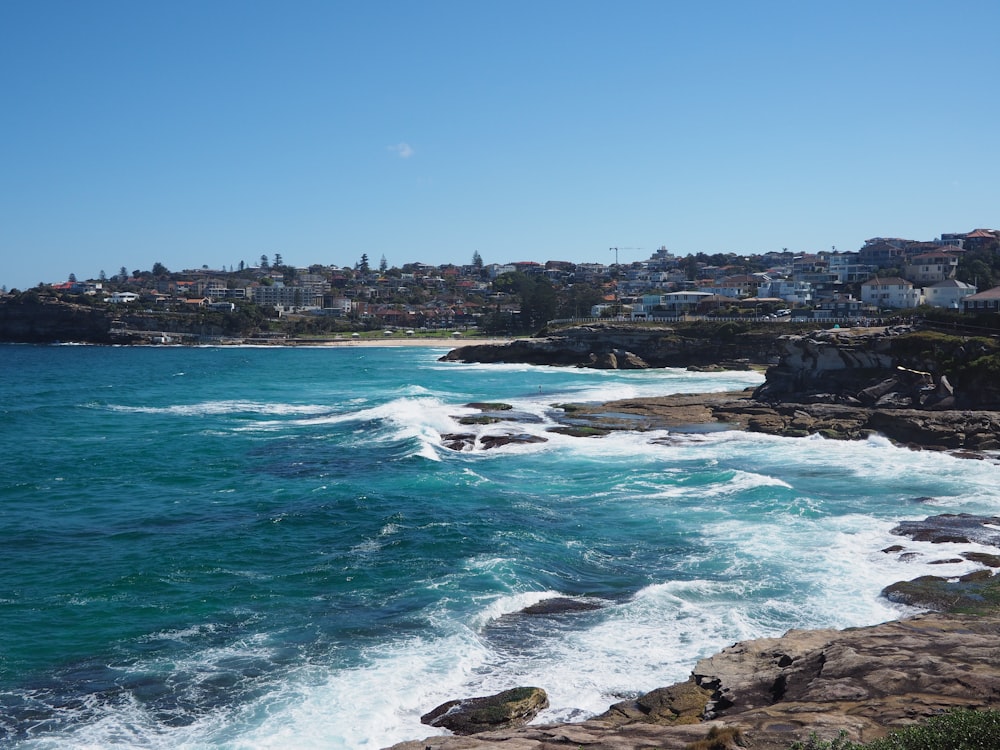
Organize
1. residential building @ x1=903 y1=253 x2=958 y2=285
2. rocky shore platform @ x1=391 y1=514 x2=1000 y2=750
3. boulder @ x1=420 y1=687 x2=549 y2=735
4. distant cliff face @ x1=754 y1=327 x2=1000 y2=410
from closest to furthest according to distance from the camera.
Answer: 1. rocky shore platform @ x1=391 y1=514 x2=1000 y2=750
2. boulder @ x1=420 y1=687 x2=549 y2=735
3. distant cliff face @ x1=754 y1=327 x2=1000 y2=410
4. residential building @ x1=903 y1=253 x2=958 y2=285

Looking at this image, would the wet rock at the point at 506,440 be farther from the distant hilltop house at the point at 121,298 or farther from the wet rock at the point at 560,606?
the distant hilltop house at the point at 121,298

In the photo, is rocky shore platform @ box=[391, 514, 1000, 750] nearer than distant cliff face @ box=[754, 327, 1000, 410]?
Yes

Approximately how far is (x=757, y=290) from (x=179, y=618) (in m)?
126

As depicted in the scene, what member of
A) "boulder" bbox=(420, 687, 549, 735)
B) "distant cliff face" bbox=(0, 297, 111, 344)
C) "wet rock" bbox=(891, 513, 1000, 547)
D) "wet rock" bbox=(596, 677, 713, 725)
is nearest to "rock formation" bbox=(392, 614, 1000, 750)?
"wet rock" bbox=(596, 677, 713, 725)

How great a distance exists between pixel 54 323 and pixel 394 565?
14324 centimetres

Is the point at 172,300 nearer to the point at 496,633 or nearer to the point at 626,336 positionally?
the point at 626,336

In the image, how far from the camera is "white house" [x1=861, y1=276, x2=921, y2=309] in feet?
304

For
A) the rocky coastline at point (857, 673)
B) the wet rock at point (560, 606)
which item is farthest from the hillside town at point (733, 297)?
the wet rock at point (560, 606)

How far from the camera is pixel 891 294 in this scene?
94438mm

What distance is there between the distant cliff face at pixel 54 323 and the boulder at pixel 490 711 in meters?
144

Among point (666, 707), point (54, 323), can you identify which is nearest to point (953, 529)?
point (666, 707)

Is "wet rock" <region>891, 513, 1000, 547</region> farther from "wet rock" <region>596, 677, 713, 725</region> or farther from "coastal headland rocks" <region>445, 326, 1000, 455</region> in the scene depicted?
"wet rock" <region>596, 677, 713, 725</region>

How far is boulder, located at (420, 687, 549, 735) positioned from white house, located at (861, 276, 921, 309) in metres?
86.9

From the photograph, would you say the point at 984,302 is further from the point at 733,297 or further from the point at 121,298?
the point at 121,298
